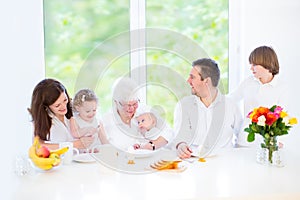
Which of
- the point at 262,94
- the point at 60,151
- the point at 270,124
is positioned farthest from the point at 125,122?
the point at 262,94

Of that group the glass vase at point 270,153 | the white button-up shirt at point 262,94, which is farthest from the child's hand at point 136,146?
the white button-up shirt at point 262,94

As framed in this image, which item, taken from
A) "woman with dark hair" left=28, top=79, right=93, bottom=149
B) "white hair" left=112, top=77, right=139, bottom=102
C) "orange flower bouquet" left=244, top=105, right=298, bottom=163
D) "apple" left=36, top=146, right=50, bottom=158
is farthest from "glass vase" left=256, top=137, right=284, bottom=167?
"apple" left=36, top=146, right=50, bottom=158

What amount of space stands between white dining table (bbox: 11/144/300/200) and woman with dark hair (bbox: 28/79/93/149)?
0.20 m

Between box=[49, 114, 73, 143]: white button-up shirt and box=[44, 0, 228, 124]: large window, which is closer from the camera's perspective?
box=[49, 114, 73, 143]: white button-up shirt

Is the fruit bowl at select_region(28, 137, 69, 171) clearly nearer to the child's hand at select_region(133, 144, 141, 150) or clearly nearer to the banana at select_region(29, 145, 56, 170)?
the banana at select_region(29, 145, 56, 170)

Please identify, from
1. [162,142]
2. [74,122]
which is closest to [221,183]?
[162,142]

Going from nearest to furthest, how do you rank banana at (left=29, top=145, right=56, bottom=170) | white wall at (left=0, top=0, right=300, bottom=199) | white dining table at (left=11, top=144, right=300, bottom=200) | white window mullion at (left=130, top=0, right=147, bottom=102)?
white dining table at (left=11, top=144, right=300, bottom=200) < banana at (left=29, top=145, right=56, bottom=170) < white wall at (left=0, top=0, right=300, bottom=199) < white window mullion at (left=130, top=0, right=147, bottom=102)

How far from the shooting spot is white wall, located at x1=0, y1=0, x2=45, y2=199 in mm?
2162

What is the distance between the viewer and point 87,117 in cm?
207

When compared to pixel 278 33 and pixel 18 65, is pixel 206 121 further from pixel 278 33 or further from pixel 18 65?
pixel 18 65

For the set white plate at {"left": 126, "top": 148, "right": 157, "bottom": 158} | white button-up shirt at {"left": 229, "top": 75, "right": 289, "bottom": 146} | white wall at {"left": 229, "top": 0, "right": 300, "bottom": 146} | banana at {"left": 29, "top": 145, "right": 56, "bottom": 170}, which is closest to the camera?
banana at {"left": 29, "top": 145, "right": 56, "bottom": 170}

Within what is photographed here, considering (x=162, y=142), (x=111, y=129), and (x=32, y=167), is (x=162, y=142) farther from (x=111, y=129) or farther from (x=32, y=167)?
(x=32, y=167)

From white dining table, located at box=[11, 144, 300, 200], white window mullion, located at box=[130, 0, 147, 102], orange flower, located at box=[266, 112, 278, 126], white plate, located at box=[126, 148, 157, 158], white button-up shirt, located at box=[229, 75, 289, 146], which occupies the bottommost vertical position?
white dining table, located at box=[11, 144, 300, 200]

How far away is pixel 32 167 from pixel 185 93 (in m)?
1.02
